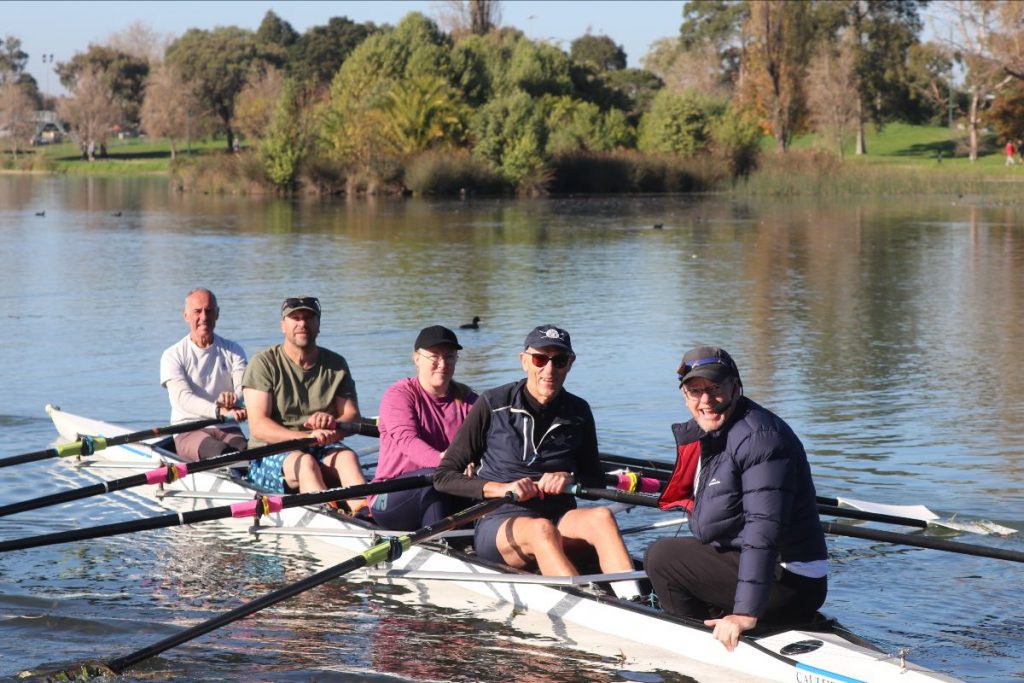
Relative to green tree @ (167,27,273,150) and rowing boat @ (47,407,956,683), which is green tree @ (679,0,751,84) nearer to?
green tree @ (167,27,273,150)

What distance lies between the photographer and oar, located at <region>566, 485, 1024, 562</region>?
6398mm

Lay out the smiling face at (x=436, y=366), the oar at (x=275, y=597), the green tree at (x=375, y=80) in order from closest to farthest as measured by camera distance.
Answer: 1. the oar at (x=275, y=597)
2. the smiling face at (x=436, y=366)
3. the green tree at (x=375, y=80)

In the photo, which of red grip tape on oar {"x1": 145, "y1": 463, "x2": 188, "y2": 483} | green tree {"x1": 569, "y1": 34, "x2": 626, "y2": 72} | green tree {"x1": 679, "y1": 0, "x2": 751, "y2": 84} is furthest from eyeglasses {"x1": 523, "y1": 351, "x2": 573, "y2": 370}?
green tree {"x1": 569, "y1": 34, "x2": 626, "y2": 72}

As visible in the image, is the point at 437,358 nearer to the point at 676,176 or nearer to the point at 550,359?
the point at 550,359

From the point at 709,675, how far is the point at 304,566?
125 inches

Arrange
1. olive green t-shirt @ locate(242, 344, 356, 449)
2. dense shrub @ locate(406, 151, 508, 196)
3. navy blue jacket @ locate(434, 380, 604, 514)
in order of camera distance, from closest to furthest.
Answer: navy blue jacket @ locate(434, 380, 604, 514) → olive green t-shirt @ locate(242, 344, 356, 449) → dense shrub @ locate(406, 151, 508, 196)

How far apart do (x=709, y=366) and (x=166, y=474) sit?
458cm

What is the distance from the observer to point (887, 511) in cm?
836

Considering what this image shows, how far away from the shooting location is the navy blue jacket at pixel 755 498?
5344 mm

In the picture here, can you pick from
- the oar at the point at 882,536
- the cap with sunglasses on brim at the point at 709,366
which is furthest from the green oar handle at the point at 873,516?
the cap with sunglasses on brim at the point at 709,366

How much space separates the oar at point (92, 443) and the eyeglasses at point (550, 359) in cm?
407

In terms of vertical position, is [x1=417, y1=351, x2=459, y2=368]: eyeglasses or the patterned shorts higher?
[x1=417, y1=351, x2=459, y2=368]: eyeglasses

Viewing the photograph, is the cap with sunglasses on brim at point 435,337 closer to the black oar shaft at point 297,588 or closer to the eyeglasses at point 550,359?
the eyeglasses at point 550,359

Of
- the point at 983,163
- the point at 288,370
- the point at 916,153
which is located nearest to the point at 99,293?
the point at 288,370
